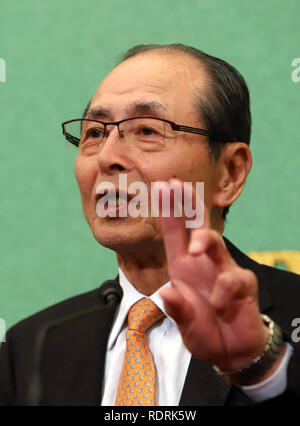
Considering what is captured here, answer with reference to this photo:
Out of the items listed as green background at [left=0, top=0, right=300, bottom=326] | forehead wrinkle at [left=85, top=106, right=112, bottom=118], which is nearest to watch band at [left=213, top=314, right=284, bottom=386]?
forehead wrinkle at [left=85, top=106, right=112, bottom=118]

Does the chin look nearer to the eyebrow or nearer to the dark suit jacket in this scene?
the dark suit jacket

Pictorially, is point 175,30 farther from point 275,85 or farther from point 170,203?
point 170,203

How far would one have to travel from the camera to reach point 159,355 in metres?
1.30

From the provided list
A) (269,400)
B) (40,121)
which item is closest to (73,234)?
(40,121)

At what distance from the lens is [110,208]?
4.28ft

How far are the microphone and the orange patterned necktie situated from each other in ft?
0.87

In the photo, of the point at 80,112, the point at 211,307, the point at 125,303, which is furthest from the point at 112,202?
the point at 80,112

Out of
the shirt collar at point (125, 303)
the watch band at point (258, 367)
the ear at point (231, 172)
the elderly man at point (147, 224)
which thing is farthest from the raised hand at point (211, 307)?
the ear at point (231, 172)

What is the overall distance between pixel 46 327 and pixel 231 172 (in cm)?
76

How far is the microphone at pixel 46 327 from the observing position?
0.80 meters

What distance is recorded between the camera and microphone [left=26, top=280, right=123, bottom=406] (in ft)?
2.63

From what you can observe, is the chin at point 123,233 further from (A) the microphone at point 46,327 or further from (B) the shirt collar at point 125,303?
(A) the microphone at point 46,327

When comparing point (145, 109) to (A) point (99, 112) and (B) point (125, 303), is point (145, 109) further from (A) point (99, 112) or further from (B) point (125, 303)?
(B) point (125, 303)
